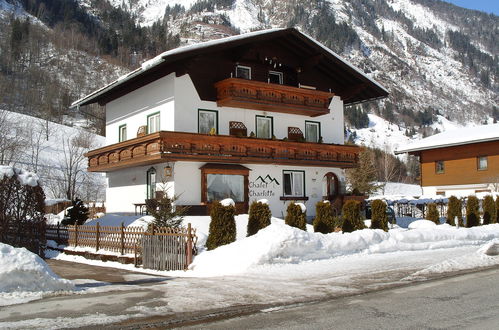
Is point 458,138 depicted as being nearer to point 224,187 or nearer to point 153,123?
point 224,187

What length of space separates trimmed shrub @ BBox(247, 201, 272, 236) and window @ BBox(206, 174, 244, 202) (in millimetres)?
8253

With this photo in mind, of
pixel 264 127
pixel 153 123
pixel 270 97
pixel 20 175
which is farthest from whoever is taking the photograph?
pixel 264 127

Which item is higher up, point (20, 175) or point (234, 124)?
point (234, 124)

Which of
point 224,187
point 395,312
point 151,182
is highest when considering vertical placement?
point 151,182

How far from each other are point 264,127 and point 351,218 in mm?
10520

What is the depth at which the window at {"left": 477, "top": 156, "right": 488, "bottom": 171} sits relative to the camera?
4284 centimetres

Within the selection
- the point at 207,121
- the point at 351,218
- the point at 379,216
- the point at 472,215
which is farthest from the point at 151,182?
the point at 472,215

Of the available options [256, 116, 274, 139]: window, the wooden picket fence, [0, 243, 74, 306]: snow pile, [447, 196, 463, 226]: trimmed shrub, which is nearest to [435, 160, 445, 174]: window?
[447, 196, 463, 226]: trimmed shrub

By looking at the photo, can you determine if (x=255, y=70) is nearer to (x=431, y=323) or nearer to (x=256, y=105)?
(x=256, y=105)

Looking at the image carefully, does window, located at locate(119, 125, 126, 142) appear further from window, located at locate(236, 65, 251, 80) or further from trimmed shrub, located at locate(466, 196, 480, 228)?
trimmed shrub, located at locate(466, 196, 480, 228)

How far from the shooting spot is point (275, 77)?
3297cm

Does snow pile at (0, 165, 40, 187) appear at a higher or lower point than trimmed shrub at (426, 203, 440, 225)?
higher

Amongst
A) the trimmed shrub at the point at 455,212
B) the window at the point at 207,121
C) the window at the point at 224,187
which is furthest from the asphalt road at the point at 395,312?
the window at the point at 207,121

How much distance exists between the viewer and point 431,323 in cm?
831
